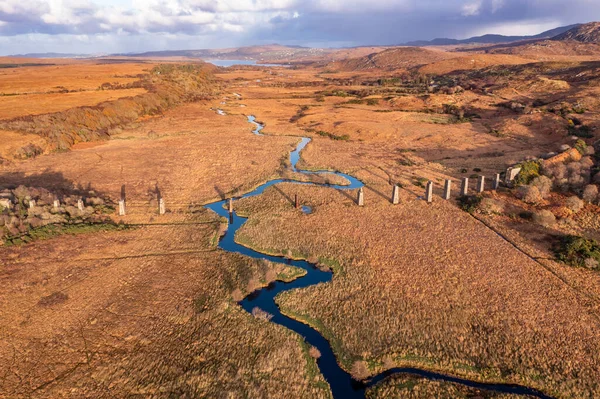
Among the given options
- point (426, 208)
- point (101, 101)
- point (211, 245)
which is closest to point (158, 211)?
point (211, 245)

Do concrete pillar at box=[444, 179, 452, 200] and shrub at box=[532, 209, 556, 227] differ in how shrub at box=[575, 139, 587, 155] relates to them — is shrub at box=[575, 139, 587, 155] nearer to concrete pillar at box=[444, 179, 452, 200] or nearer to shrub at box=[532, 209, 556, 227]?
shrub at box=[532, 209, 556, 227]

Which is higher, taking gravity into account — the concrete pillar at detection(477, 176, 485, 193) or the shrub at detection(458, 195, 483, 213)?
the concrete pillar at detection(477, 176, 485, 193)

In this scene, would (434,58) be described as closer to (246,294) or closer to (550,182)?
(550,182)

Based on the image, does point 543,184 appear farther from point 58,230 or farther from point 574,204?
point 58,230

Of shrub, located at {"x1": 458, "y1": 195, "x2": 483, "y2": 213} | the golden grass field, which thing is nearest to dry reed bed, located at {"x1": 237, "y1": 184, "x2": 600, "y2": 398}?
the golden grass field

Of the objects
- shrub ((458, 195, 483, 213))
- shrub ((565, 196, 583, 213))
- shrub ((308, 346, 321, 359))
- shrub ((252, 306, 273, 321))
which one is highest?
shrub ((565, 196, 583, 213))

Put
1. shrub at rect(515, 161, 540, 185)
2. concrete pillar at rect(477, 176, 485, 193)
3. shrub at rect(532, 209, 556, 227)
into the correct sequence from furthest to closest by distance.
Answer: shrub at rect(515, 161, 540, 185), concrete pillar at rect(477, 176, 485, 193), shrub at rect(532, 209, 556, 227)
